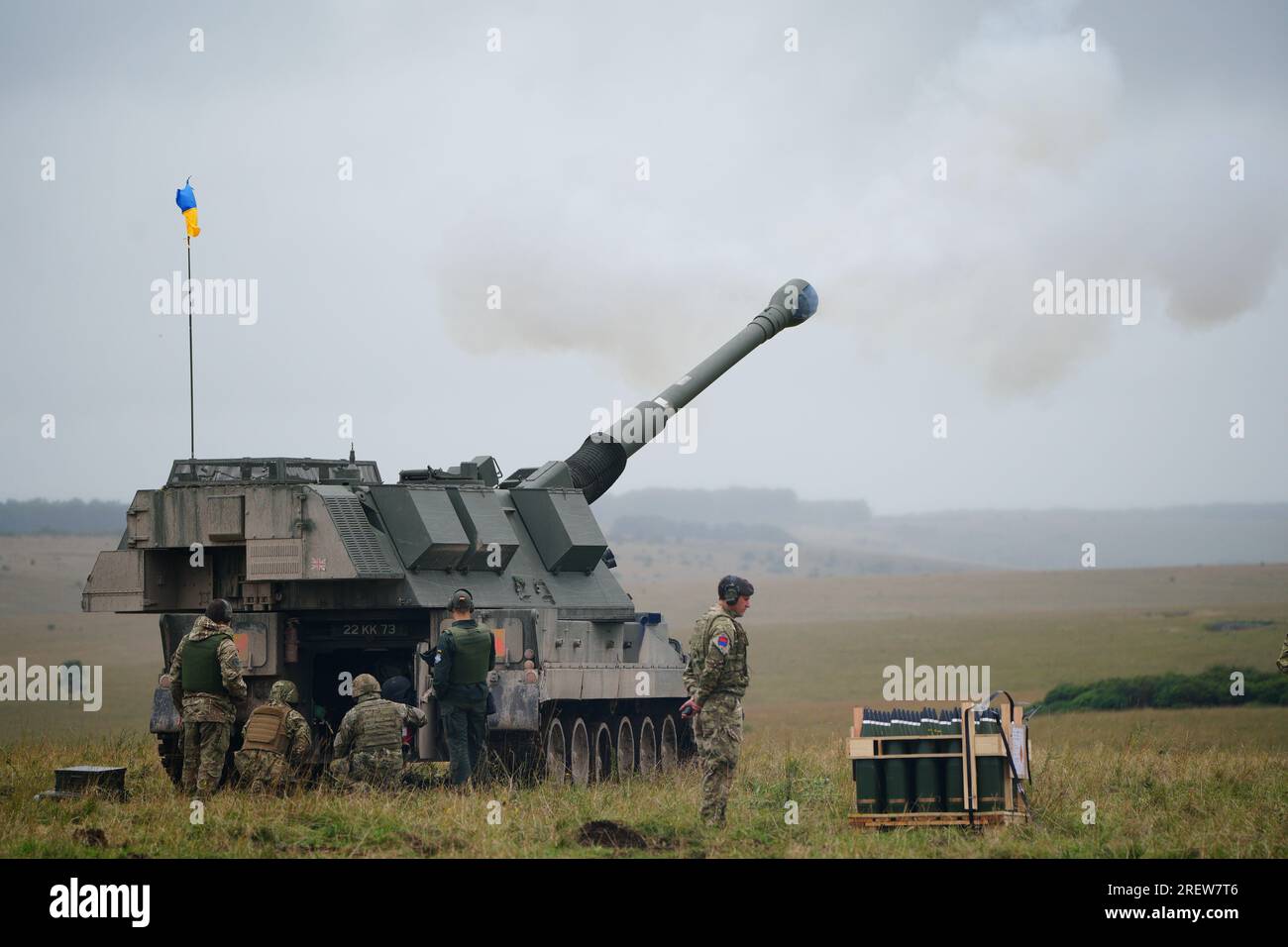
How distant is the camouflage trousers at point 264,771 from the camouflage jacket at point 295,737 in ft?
0.54

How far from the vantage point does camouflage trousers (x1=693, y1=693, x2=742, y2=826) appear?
14836mm

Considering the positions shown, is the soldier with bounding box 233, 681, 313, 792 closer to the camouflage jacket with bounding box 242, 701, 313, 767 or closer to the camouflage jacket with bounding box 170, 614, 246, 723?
the camouflage jacket with bounding box 242, 701, 313, 767

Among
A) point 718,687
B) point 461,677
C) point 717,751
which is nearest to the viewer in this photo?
point 717,751

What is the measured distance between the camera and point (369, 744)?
16703 mm

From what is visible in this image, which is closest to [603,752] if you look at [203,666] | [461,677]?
[461,677]

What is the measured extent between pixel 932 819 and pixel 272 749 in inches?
232

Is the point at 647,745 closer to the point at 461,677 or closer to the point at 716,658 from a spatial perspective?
the point at 461,677

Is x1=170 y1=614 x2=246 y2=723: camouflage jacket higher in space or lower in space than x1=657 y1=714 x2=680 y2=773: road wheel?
higher

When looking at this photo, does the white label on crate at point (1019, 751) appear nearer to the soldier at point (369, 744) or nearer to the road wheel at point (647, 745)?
the soldier at point (369, 744)

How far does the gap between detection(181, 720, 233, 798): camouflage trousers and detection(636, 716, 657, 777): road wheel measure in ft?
19.4

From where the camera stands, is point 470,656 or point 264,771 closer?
point 264,771

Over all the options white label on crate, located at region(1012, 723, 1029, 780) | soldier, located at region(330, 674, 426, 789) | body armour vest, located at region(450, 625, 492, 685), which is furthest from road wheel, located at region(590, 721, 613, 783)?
white label on crate, located at region(1012, 723, 1029, 780)

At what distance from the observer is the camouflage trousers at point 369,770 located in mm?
16672
